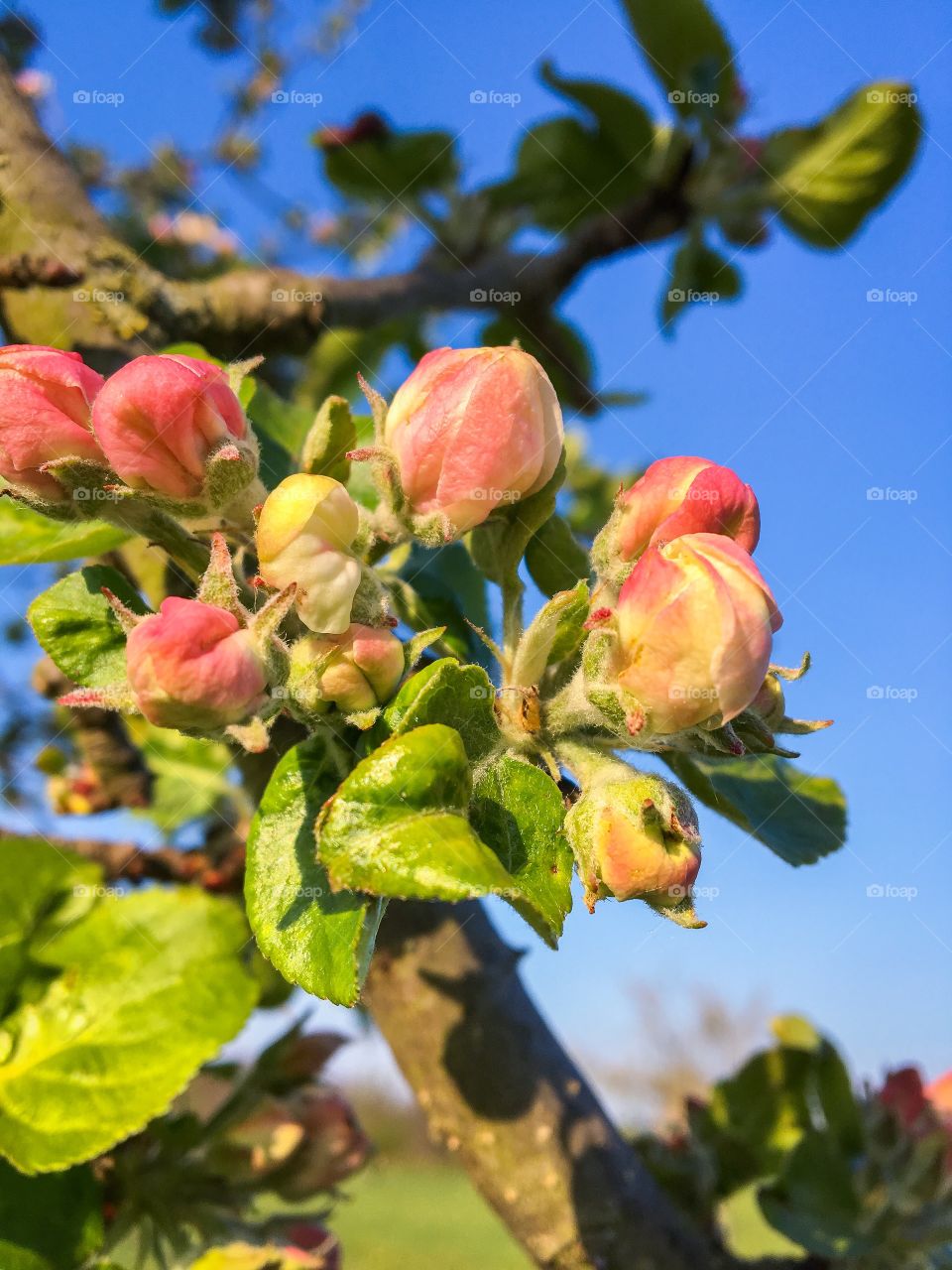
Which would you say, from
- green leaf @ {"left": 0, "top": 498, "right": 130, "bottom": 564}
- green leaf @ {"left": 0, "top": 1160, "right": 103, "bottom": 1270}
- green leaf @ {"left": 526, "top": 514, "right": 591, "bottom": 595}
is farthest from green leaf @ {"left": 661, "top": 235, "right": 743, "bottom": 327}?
green leaf @ {"left": 0, "top": 1160, "right": 103, "bottom": 1270}

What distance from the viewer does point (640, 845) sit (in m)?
0.63

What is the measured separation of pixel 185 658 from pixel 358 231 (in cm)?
358

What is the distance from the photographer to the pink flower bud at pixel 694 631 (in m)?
0.61

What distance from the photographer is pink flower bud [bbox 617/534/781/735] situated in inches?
23.9

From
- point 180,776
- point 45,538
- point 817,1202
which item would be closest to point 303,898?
point 45,538

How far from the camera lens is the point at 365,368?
238cm

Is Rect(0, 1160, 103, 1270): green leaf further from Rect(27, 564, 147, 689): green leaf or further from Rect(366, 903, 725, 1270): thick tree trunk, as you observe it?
Rect(27, 564, 147, 689): green leaf

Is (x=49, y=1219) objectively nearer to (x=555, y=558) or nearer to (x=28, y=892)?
(x=28, y=892)

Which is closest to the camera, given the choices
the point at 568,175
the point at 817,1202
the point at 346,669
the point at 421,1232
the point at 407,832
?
the point at 407,832

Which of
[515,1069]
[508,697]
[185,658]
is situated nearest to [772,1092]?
[515,1069]

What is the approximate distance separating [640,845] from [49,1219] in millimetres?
780

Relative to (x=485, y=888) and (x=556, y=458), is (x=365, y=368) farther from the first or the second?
(x=485, y=888)

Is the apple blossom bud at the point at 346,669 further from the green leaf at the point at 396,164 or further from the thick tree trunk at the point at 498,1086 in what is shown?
the green leaf at the point at 396,164

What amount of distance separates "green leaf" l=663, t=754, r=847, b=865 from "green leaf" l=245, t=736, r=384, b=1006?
1.09ft
